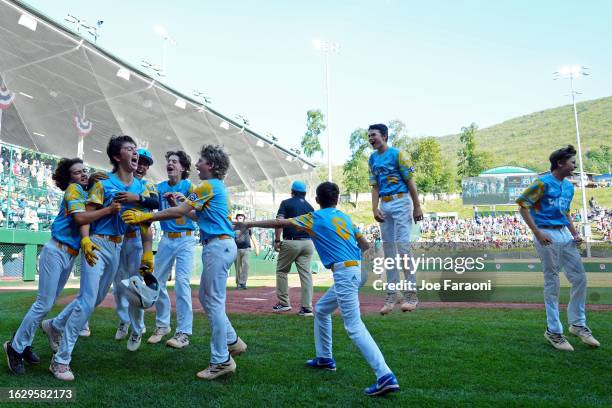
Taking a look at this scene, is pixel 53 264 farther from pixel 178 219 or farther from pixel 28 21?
pixel 28 21

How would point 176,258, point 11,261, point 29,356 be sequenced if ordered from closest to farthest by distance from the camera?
point 29,356 < point 176,258 < point 11,261

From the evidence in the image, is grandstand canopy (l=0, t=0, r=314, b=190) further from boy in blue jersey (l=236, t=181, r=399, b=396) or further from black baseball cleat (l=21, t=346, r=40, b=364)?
boy in blue jersey (l=236, t=181, r=399, b=396)

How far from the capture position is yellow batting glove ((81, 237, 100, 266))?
3.97 m

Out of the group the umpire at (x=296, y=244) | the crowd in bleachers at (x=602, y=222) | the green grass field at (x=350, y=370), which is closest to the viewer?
the green grass field at (x=350, y=370)

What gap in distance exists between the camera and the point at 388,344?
5246 millimetres

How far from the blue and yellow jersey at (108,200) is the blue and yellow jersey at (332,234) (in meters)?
1.55

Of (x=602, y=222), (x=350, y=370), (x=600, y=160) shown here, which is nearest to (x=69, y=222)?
(x=350, y=370)

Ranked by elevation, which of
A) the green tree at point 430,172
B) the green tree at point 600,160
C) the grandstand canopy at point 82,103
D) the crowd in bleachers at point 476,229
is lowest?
the crowd in bleachers at point 476,229

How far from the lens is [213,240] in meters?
4.17

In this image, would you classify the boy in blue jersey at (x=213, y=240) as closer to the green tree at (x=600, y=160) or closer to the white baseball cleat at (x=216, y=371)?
the white baseball cleat at (x=216, y=371)

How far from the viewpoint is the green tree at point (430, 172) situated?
80.8m

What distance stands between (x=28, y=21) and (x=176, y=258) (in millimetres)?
12711

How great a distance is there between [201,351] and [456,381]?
96.9 inches

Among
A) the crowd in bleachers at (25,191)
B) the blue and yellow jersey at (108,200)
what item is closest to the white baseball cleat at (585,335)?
the blue and yellow jersey at (108,200)
